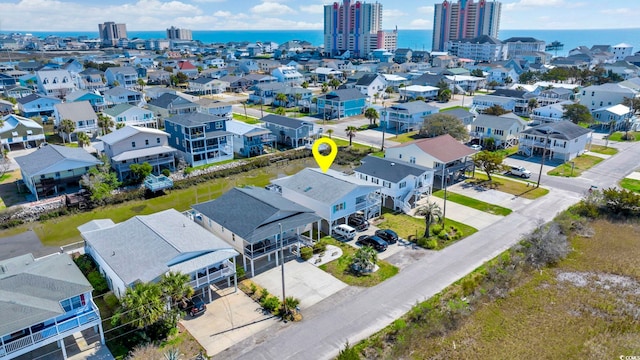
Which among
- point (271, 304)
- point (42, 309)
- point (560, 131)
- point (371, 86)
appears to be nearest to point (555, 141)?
point (560, 131)

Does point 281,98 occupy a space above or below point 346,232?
above

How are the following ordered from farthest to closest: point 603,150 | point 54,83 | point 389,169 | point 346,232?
point 54,83, point 603,150, point 389,169, point 346,232

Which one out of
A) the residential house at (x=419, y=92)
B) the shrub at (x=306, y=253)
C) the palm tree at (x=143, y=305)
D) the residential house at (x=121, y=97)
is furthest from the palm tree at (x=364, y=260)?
the residential house at (x=419, y=92)

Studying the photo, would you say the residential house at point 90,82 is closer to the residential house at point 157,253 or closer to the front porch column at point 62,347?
the residential house at point 157,253

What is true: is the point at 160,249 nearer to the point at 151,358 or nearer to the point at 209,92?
the point at 151,358

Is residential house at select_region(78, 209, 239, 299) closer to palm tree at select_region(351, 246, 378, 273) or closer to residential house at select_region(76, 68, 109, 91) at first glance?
palm tree at select_region(351, 246, 378, 273)

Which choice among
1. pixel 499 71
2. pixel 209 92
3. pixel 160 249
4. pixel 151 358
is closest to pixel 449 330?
pixel 151 358

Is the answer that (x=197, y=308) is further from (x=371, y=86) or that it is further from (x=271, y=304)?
(x=371, y=86)
